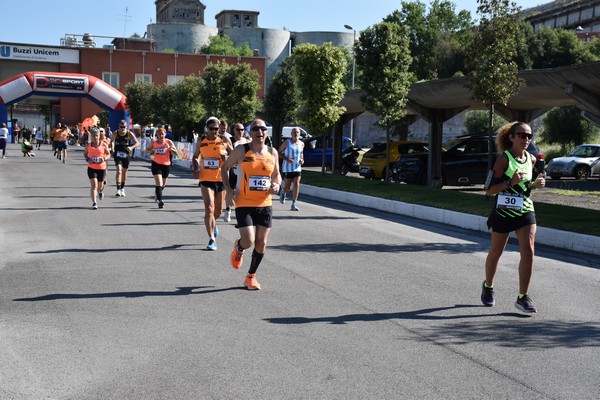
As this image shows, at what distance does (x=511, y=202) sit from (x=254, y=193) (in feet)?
8.96

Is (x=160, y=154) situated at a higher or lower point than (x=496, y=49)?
lower

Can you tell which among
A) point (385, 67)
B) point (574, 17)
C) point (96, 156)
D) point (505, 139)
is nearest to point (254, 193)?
point (505, 139)

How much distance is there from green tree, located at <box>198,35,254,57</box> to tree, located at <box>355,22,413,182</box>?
3281 inches

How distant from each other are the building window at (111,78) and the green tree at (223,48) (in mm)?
30557

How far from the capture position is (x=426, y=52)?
91.1 m

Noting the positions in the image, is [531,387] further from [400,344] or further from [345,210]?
[345,210]

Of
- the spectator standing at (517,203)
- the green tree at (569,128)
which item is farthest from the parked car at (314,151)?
the spectator standing at (517,203)

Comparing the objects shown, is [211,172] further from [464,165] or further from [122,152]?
[464,165]

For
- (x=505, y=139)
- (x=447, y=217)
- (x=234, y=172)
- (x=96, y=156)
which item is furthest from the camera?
(x=96, y=156)

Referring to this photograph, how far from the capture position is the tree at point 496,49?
1869 cm

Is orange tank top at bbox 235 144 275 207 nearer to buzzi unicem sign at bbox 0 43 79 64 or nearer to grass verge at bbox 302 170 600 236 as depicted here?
grass verge at bbox 302 170 600 236

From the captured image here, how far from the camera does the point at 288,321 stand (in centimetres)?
672

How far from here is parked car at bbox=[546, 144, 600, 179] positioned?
3262cm

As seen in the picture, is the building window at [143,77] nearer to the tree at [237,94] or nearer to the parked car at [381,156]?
the tree at [237,94]
